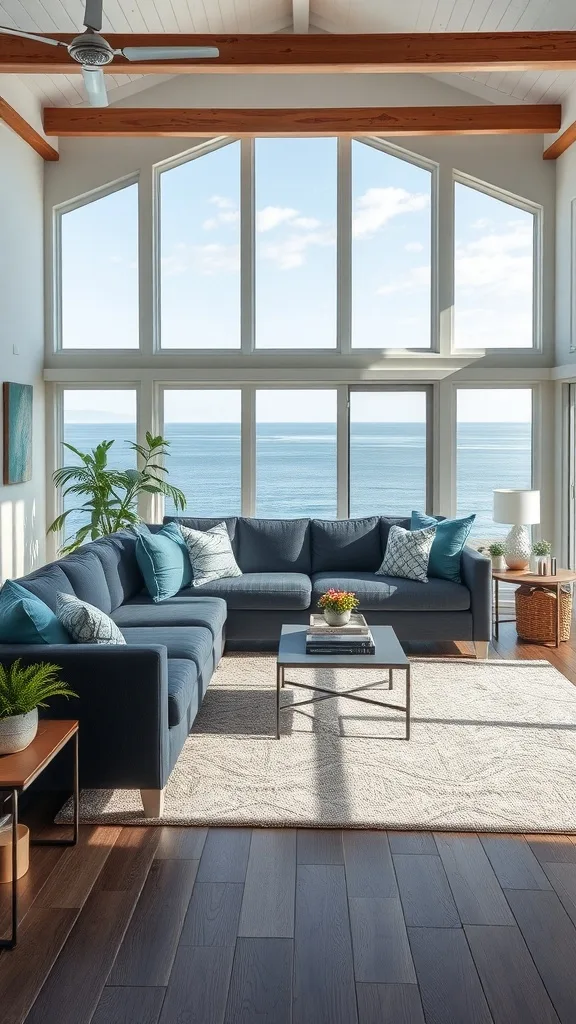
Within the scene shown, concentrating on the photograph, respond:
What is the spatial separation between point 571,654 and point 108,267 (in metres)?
5.21

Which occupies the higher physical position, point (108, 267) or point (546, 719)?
point (108, 267)

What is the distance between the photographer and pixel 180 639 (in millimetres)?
A: 4391

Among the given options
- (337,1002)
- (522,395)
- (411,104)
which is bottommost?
(337,1002)

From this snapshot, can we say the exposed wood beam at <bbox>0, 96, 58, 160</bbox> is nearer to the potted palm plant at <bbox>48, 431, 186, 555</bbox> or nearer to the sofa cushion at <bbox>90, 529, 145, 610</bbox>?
the potted palm plant at <bbox>48, 431, 186, 555</bbox>

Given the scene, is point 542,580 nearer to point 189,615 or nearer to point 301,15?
point 189,615

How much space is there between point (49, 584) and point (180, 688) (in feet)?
3.17

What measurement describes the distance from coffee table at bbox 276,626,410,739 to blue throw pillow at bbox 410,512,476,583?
4.22 feet

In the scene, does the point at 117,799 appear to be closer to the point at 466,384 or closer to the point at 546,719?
the point at 546,719

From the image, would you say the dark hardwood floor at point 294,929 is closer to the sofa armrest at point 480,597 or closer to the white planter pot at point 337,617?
the white planter pot at point 337,617

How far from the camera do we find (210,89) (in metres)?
7.66

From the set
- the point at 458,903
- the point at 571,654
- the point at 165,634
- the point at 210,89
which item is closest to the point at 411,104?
the point at 210,89

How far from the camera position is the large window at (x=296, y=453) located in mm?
7871

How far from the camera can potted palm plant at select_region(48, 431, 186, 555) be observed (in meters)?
7.23

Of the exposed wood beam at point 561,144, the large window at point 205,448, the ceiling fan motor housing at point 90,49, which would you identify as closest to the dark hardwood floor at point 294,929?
the ceiling fan motor housing at point 90,49
